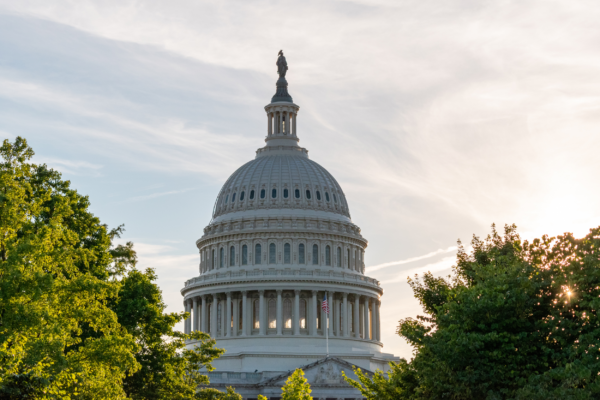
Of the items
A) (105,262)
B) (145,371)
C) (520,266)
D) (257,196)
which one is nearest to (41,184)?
(105,262)

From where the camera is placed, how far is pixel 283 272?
130000 millimetres

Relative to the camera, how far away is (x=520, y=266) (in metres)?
40.0

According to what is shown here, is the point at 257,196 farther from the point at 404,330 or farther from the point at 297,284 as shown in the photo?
the point at 404,330

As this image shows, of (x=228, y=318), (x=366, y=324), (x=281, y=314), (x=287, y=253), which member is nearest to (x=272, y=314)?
(x=281, y=314)

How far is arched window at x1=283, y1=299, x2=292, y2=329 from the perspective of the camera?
13112cm

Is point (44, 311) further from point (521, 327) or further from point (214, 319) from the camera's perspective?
point (214, 319)

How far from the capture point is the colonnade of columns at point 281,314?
5079 inches

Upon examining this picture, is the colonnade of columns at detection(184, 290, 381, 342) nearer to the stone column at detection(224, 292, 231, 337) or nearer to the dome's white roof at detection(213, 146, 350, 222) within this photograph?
the stone column at detection(224, 292, 231, 337)

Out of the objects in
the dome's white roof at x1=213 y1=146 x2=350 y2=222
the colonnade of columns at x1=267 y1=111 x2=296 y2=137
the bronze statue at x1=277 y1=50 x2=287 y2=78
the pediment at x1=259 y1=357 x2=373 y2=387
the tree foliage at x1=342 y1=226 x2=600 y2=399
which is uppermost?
the bronze statue at x1=277 y1=50 x2=287 y2=78

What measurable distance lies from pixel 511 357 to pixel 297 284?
90.9m

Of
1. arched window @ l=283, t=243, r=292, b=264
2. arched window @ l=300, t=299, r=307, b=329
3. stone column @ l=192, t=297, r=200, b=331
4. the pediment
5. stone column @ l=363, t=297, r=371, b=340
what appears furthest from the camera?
stone column @ l=192, t=297, r=200, b=331

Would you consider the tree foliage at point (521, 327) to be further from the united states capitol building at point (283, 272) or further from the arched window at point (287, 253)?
the arched window at point (287, 253)

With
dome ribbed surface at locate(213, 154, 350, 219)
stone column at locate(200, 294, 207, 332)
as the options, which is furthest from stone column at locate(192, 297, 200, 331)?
dome ribbed surface at locate(213, 154, 350, 219)

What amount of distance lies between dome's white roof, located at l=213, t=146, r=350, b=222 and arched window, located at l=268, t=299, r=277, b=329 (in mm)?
13103
